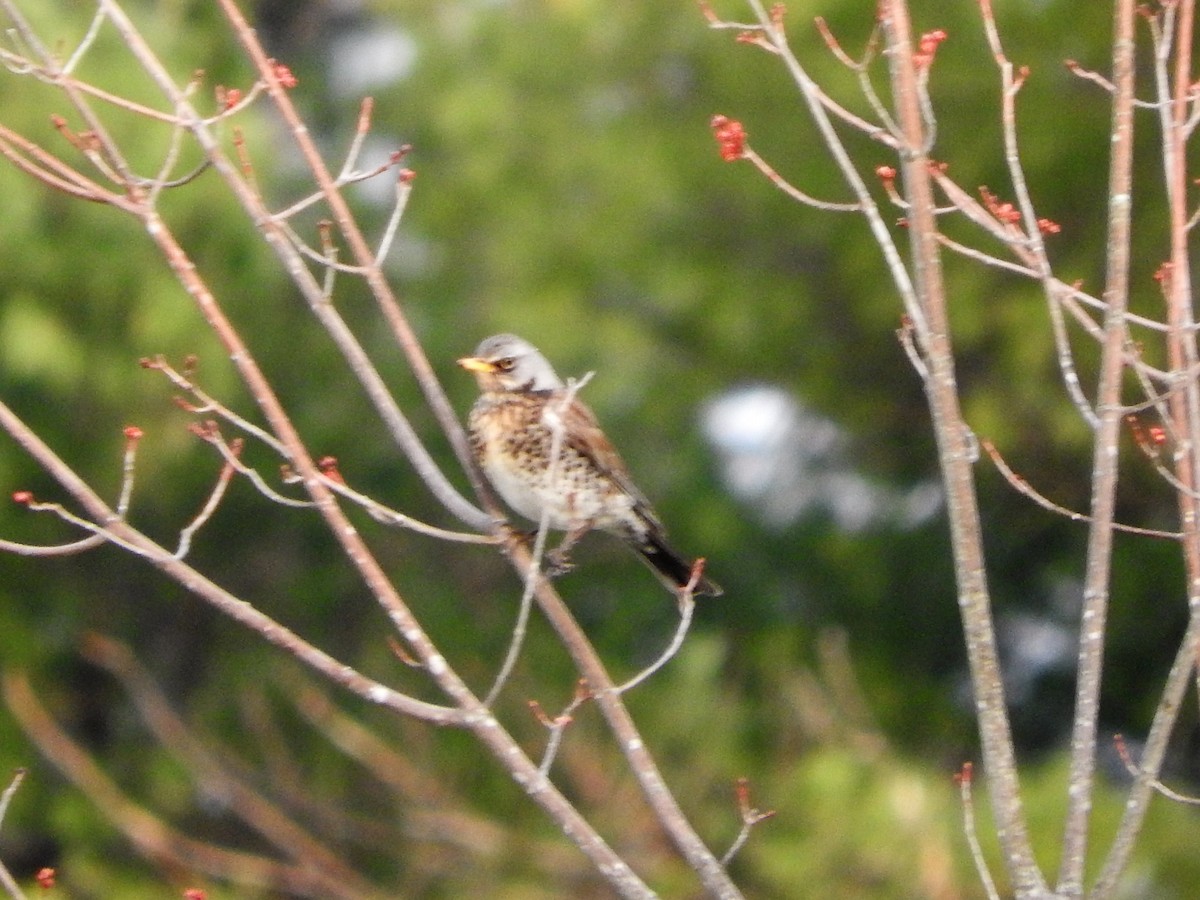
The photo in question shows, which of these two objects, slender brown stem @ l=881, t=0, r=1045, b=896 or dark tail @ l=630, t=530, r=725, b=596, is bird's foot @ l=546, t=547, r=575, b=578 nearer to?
dark tail @ l=630, t=530, r=725, b=596

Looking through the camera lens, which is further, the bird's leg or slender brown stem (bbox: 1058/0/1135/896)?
the bird's leg

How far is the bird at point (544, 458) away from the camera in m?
4.39

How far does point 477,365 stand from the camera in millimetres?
4484

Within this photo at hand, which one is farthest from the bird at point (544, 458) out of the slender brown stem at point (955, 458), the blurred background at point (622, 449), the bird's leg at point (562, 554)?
the blurred background at point (622, 449)

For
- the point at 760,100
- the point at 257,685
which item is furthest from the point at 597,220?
the point at 257,685

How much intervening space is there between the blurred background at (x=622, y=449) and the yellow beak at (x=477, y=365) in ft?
10.1

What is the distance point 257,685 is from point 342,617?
0.56m

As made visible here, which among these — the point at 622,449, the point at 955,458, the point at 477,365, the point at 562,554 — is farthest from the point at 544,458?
the point at 622,449

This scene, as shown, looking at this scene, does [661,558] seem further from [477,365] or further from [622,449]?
[622,449]

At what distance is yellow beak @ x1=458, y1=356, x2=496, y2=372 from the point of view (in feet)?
14.5

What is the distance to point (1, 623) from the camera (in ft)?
30.7

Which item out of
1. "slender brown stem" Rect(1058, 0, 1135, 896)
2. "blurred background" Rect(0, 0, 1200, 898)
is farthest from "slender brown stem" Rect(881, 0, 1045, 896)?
"blurred background" Rect(0, 0, 1200, 898)

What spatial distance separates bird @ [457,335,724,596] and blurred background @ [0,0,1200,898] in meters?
2.66

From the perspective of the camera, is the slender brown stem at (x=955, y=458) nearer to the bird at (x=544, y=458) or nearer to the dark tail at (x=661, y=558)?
the bird at (x=544, y=458)
